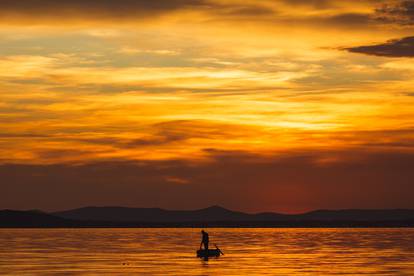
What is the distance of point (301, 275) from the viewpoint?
45.7 m

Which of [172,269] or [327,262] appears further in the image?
[327,262]

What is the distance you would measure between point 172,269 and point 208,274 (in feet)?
12.7

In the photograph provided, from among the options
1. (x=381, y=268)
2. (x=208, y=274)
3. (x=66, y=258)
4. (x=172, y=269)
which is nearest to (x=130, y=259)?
(x=66, y=258)

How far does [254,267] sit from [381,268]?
7.63 m

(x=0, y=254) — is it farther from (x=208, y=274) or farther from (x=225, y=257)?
(x=208, y=274)

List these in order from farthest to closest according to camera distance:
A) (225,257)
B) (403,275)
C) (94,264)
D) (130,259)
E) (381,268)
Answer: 1. (225,257)
2. (130,259)
3. (94,264)
4. (381,268)
5. (403,275)

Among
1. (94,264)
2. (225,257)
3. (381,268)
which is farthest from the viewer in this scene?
(225,257)

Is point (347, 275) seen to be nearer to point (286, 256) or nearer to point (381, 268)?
point (381, 268)

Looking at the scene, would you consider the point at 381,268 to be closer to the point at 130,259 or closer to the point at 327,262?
→ the point at 327,262

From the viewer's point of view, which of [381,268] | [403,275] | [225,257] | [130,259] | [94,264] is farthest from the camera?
[225,257]

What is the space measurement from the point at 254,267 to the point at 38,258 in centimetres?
1757

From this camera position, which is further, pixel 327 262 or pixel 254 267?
pixel 327 262

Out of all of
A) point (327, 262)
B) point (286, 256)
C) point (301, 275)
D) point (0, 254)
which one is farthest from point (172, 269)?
point (0, 254)

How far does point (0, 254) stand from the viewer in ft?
217
